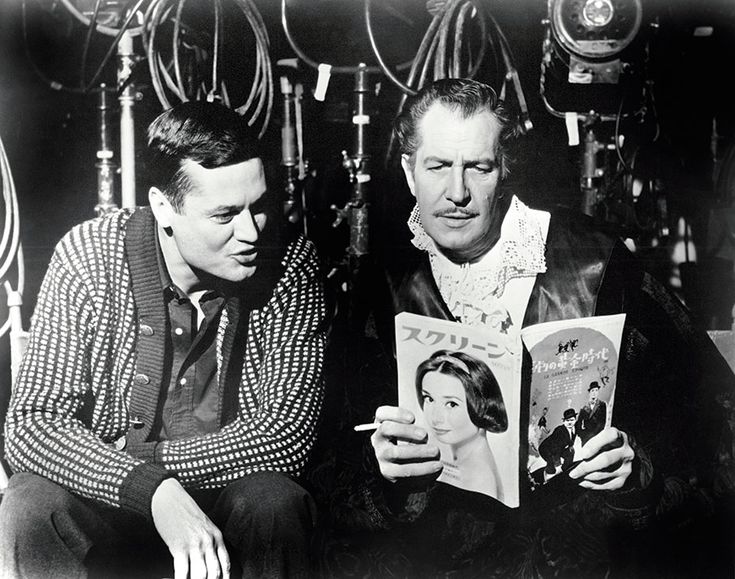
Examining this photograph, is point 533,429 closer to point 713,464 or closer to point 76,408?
point 713,464

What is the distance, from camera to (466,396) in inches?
61.6

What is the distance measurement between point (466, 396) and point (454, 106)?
0.54 meters

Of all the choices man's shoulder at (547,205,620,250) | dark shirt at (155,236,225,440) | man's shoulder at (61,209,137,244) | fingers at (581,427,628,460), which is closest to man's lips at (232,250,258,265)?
dark shirt at (155,236,225,440)

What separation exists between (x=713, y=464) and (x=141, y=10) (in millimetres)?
1433

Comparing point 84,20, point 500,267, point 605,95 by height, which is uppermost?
point 84,20

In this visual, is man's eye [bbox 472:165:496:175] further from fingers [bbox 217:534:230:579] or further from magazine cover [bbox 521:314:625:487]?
fingers [bbox 217:534:230:579]

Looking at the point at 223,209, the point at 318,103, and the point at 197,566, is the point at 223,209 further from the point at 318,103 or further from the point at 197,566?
the point at 197,566

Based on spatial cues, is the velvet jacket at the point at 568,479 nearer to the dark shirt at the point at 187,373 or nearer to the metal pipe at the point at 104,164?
the dark shirt at the point at 187,373

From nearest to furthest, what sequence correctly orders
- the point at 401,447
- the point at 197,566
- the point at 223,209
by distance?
the point at 197,566
the point at 223,209
the point at 401,447

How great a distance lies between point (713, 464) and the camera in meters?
1.67

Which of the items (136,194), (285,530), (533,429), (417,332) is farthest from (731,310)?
(136,194)

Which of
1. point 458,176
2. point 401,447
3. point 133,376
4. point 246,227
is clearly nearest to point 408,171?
point 458,176

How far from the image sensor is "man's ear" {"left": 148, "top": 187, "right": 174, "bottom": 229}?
151 centimetres

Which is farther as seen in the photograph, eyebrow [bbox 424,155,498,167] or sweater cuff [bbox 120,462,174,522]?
eyebrow [bbox 424,155,498,167]
